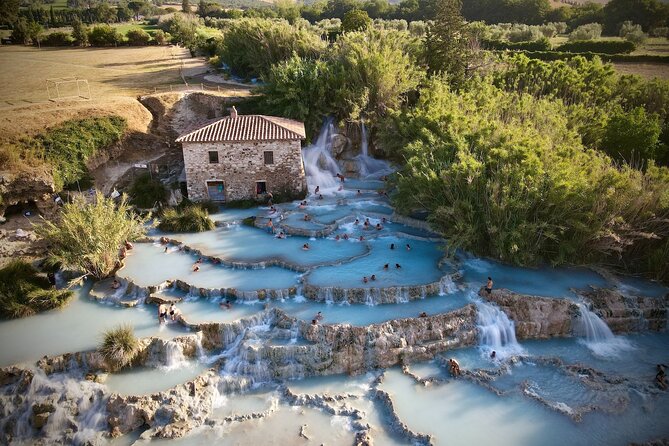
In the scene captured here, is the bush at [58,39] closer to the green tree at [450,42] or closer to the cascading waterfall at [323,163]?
the cascading waterfall at [323,163]

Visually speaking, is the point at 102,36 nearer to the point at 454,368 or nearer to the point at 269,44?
the point at 269,44

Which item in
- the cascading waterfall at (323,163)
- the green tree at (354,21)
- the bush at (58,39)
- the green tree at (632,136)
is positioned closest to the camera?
the green tree at (632,136)

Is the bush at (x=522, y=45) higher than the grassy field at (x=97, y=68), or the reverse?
the bush at (x=522, y=45)

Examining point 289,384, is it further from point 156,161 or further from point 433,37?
point 433,37

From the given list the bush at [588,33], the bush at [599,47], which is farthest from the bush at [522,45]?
the bush at [588,33]

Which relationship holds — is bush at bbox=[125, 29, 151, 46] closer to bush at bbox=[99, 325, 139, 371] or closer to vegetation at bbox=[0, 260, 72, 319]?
vegetation at bbox=[0, 260, 72, 319]

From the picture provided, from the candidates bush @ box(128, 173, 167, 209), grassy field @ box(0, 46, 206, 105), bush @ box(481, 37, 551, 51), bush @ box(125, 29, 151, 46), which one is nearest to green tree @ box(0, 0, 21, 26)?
grassy field @ box(0, 46, 206, 105)

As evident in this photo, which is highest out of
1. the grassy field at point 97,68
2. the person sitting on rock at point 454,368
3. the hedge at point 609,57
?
the hedge at point 609,57
